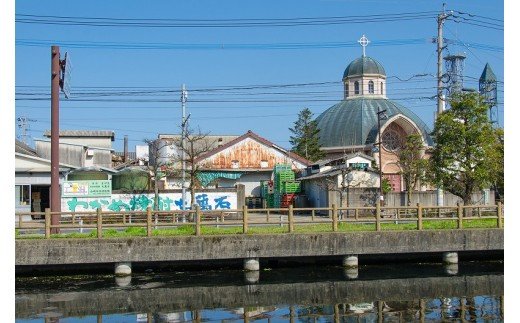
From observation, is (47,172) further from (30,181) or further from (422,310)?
(422,310)

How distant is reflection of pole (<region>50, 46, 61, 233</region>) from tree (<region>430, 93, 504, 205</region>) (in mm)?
17150

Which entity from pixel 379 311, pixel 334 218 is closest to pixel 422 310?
pixel 379 311

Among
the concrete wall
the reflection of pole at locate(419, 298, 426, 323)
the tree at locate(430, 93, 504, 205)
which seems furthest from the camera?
the tree at locate(430, 93, 504, 205)

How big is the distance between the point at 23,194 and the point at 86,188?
10.1ft

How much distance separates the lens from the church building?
55.7 meters

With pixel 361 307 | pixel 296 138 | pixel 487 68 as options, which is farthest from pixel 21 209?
pixel 487 68

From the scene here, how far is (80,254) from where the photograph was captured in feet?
69.7

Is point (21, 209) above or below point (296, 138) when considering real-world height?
below

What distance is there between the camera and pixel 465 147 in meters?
29.8

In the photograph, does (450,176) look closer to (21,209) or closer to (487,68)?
(21,209)

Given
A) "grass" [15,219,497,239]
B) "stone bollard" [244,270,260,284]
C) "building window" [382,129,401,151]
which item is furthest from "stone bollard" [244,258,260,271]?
"building window" [382,129,401,151]

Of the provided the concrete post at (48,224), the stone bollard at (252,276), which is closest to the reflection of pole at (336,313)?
the stone bollard at (252,276)

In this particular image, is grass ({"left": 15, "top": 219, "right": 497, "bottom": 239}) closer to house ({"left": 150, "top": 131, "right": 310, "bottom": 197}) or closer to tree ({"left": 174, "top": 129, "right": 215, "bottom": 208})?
tree ({"left": 174, "top": 129, "right": 215, "bottom": 208})

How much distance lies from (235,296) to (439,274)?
7.65 metres
